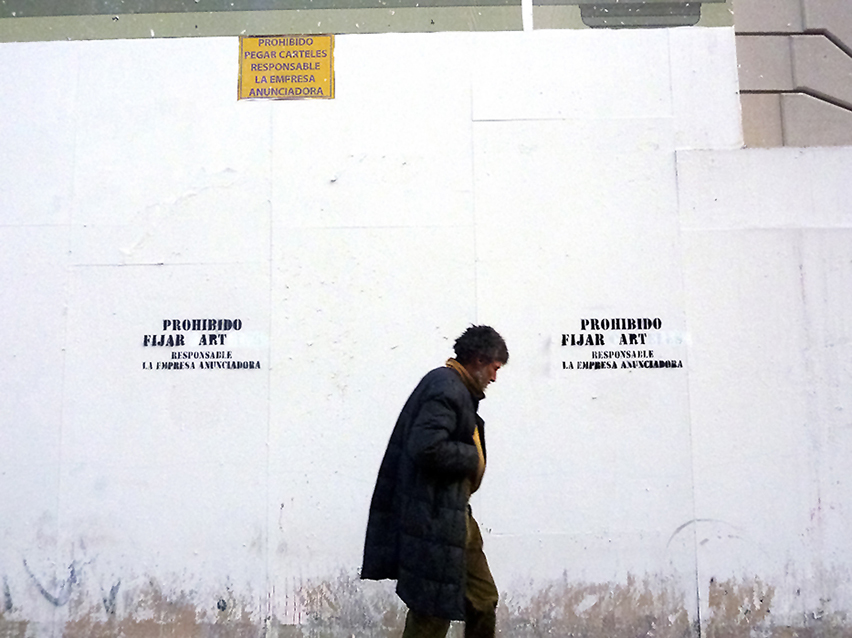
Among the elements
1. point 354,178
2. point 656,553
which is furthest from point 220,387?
point 656,553

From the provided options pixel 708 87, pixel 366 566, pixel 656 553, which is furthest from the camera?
pixel 708 87

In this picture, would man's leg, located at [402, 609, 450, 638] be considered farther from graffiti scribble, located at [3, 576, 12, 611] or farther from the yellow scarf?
graffiti scribble, located at [3, 576, 12, 611]

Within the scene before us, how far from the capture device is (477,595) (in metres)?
3.01

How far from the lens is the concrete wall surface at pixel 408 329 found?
417 cm

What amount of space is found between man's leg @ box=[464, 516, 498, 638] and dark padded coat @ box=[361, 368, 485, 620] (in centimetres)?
16

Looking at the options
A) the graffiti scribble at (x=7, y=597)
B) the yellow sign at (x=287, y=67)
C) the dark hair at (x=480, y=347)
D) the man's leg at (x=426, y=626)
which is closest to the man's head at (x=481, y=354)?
the dark hair at (x=480, y=347)

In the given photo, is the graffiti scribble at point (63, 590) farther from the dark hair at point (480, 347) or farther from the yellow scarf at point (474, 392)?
the dark hair at point (480, 347)

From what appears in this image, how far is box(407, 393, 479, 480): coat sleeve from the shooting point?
2.81 meters

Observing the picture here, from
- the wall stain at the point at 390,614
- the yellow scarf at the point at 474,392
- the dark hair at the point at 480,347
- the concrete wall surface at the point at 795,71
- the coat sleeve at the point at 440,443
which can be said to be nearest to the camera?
the coat sleeve at the point at 440,443

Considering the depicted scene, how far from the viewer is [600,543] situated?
4172 millimetres

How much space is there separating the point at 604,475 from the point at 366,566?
5.81 feet

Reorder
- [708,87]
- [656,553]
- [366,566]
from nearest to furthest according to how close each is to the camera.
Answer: [366,566] < [656,553] < [708,87]

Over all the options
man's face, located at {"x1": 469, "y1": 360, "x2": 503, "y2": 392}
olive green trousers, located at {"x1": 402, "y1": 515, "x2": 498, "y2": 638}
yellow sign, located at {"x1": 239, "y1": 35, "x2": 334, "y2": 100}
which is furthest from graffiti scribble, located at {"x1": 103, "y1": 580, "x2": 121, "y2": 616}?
yellow sign, located at {"x1": 239, "y1": 35, "x2": 334, "y2": 100}

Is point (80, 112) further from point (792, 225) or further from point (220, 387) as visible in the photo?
point (792, 225)
